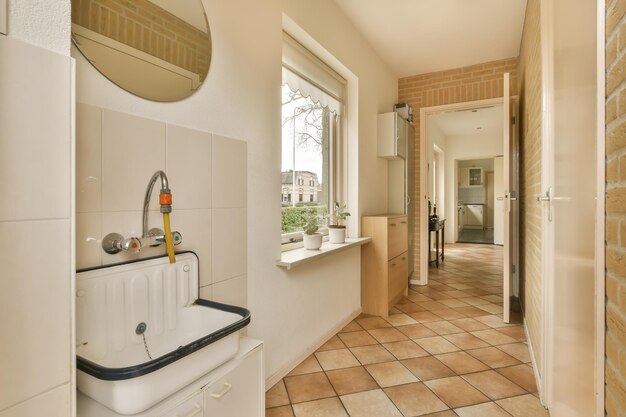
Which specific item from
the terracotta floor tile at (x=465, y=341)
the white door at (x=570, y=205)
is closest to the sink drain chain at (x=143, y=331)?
the white door at (x=570, y=205)

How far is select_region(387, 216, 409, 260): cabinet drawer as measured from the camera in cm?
321

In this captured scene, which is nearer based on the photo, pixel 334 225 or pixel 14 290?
pixel 14 290

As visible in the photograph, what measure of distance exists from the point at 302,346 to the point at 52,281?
185 centimetres

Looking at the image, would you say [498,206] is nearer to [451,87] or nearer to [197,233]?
[451,87]

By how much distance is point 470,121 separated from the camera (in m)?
6.54

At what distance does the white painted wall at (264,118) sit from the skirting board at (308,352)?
0.02 m

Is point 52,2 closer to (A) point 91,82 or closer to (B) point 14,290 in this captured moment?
(A) point 91,82

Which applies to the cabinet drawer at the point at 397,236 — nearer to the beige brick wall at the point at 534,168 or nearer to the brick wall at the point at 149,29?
the beige brick wall at the point at 534,168

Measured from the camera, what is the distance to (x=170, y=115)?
1.34 meters

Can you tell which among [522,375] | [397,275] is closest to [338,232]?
[397,275]

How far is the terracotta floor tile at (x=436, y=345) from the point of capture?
245cm

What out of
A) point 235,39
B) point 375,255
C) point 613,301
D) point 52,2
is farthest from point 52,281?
point 375,255

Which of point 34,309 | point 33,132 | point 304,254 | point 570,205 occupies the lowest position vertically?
point 304,254

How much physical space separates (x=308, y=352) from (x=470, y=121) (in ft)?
19.4
